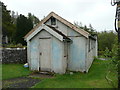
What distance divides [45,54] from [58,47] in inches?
50.1

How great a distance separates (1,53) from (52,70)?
24.9 feet

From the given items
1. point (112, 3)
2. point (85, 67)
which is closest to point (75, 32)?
point (85, 67)

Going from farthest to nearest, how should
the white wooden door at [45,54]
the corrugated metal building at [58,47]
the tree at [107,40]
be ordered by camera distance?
the tree at [107,40] → the white wooden door at [45,54] → the corrugated metal building at [58,47]

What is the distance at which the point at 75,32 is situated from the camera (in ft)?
36.4

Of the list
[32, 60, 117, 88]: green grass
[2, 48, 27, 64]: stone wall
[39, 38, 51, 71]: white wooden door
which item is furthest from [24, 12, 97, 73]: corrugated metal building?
[2, 48, 27, 64]: stone wall

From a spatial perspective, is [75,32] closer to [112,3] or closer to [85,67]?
[85,67]

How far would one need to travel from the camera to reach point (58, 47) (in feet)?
33.0

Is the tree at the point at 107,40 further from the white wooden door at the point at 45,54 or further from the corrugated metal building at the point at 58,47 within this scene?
the white wooden door at the point at 45,54

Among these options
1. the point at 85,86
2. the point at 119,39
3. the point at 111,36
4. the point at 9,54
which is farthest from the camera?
the point at 111,36

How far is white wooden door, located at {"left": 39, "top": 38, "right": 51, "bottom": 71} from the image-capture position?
33.9 ft

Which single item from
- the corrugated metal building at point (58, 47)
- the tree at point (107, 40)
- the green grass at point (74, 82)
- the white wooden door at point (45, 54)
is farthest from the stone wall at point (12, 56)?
the tree at point (107, 40)

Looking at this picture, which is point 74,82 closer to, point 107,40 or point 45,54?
point 45,54

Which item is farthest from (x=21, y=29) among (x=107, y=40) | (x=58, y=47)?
(x=58, y=47)

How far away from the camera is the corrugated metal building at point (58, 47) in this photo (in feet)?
33.0
